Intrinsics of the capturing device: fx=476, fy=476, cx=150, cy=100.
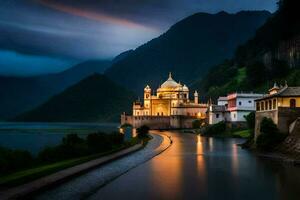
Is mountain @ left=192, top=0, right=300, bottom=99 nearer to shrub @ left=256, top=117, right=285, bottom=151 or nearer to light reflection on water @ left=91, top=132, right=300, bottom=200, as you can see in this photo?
shrub @ left=256, top=117, right=285, bottom=151

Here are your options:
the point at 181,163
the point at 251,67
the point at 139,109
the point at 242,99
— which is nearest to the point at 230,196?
the point at 181,163

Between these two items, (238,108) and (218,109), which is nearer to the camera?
(238,108)

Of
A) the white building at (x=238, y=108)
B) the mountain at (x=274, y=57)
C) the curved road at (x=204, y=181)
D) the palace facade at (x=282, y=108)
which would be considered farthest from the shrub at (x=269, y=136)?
the mountain at (x=274, y=57)

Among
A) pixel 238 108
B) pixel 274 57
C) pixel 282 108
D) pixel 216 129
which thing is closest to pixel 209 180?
pixel 282 108

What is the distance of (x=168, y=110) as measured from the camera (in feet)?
533

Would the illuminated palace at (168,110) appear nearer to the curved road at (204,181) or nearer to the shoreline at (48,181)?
the curved road at (204,181)

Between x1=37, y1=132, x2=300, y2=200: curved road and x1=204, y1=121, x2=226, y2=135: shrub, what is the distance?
51340 millimetres

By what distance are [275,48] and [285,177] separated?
114m

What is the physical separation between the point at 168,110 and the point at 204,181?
13332 centimetres

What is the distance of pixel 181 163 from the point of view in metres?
39.5

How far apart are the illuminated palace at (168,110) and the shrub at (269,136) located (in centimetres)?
9639

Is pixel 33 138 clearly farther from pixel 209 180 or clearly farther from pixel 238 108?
pixel 209 180

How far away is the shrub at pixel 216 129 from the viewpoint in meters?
92.0

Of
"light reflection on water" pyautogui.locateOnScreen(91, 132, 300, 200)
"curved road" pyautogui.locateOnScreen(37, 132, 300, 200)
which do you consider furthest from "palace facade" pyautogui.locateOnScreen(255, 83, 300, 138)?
"curved road" pyautogui.locateOnScreen(37, 132, 300, 200)
